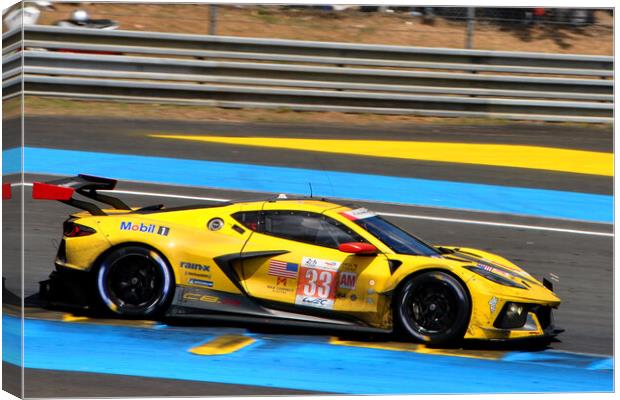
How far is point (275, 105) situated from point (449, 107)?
205cm

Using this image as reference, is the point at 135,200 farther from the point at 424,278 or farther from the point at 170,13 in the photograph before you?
the point at 424,278

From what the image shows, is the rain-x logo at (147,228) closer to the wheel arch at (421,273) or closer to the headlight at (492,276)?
the wheel arch at (421,273)

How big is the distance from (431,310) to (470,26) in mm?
3571

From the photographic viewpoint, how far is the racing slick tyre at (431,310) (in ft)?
29.5

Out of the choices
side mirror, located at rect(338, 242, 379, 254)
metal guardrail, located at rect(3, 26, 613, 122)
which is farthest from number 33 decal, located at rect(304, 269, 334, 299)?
metal guardrail, located at rect(3, 26, 613, 122)

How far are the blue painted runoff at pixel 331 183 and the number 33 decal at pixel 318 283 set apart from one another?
1.84m

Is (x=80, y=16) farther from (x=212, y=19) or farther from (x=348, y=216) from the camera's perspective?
(x=348, y=216)

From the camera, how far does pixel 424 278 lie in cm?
902

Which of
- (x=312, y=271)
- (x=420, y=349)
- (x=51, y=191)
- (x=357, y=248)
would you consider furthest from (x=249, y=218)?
(x=420, y=349)

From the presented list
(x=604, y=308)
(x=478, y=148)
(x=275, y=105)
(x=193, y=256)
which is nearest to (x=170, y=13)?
(x=275, y=105)

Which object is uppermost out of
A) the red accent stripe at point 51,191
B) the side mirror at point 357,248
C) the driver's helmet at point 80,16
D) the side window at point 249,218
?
the driver's helmet at point 80,16

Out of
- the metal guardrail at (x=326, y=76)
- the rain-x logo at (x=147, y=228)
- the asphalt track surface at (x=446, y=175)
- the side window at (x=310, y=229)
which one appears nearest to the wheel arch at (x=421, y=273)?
the side window at (x=310, y=229)

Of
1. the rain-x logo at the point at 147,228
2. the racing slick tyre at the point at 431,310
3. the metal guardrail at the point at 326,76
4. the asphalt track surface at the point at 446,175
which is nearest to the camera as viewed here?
the racing slick tyre at the point at 431,310

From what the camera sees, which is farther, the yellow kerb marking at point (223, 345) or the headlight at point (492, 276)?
the headlight at point (492, 276)
